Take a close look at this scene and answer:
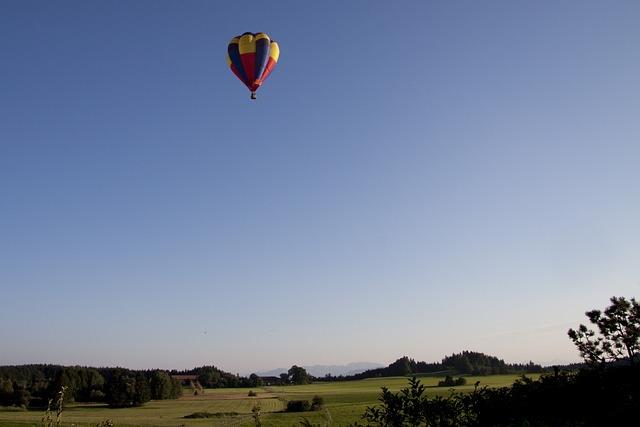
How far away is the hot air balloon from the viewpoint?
3466cm

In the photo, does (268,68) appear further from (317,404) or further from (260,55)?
(317,404)

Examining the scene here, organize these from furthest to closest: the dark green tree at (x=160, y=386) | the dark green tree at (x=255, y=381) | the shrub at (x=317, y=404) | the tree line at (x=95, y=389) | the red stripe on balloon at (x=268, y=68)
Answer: the dark green tree at (x=255, y=381) < the dark green tree at (x=160, y=386) < the tree line at (x=95, y=389) < the shrub at (x=317, y=404) < the red stripe on balloon at (x=268, y=68)

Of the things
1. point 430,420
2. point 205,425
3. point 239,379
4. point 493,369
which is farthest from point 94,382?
point 430,420

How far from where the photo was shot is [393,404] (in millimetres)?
7336

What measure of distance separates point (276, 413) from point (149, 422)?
58.5 feet

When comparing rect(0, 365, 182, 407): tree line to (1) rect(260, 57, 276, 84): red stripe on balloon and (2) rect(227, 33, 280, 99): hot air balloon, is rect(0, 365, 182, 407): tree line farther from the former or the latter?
(1) rect(260, 57, 276, 84): red stripe on balloon

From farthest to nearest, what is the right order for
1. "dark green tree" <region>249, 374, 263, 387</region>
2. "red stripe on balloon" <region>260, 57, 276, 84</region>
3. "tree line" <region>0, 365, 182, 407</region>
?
"dark green tree" <region>249, 374, 263, 387</region>
"tree line" <region>0, 365, 182, 407</region>
"red stripe on balloon" <region>260, 57, 276, 84</region>

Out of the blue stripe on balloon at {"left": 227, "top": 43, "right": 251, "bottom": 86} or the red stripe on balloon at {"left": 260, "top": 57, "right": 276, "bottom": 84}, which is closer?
the blue stripe on balloon at {"left": 227, "top": 43, "right": 251, "bottom": 86}

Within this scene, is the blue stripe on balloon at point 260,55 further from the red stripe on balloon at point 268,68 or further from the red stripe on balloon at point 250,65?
the red stripe on balloon at point 268,68

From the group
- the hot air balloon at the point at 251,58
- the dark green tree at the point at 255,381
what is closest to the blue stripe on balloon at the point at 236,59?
the hot air balloon at the point at 251,58

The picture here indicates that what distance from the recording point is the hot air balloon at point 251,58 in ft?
114

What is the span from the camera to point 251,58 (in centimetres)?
3469

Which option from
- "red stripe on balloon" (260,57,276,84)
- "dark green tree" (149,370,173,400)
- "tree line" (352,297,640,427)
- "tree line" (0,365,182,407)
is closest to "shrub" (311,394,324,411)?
"tree line" (0,365,182,407)

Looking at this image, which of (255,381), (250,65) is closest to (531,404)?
(250,65)
